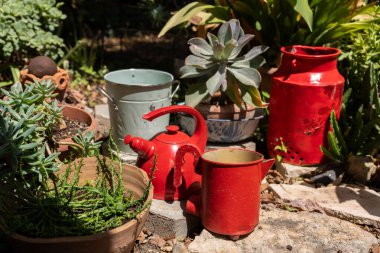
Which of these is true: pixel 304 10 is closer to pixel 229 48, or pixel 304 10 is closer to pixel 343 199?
pixel 229 48

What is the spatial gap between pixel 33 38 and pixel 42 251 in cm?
252

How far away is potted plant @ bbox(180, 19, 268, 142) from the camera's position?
297 cm

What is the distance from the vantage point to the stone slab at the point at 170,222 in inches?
99.6

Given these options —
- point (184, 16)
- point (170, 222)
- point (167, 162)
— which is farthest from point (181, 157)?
point (184, 16)

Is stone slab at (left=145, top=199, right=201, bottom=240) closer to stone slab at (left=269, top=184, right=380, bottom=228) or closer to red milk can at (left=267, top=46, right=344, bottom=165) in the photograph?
stone slab at (left=269, top=184, right=380, bottom=228)

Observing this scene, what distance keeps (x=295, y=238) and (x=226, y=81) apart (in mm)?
1020

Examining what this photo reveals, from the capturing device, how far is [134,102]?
3002 mm

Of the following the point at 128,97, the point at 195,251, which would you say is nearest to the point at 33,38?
the point at 128,97

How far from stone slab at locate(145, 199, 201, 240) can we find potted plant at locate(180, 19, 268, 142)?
2.48 feet

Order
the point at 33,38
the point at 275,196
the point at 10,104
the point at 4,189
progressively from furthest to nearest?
1. the point at 33,38
2. the point at 275,196
3. the point at 10,104
4. the point at 4,189

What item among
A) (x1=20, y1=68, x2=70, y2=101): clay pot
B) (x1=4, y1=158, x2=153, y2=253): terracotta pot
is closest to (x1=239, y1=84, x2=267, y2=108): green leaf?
(x1=4, y1=158, x2=153, y2=253): terracotta pot

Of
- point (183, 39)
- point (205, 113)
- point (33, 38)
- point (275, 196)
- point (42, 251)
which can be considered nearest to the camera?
point (42, 251)

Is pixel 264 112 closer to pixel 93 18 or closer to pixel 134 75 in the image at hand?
pixel 134 75

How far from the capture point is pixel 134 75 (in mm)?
3295
